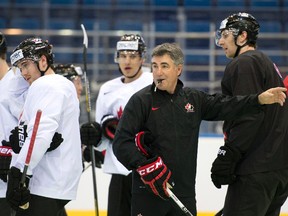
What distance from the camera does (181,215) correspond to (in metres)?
3.14

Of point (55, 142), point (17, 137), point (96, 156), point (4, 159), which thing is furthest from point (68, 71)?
point (55, 142)

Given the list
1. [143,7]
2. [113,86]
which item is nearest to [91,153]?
[113,86]

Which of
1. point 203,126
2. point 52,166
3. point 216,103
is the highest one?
point 216,103

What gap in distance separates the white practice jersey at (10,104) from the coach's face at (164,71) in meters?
0.84

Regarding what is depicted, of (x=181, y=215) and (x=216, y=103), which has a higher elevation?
(x=216, y=103)

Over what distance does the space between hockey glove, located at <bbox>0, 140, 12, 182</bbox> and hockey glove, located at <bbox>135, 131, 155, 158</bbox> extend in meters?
0.84

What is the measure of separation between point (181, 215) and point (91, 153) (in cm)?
167

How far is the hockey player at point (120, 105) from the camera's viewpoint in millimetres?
4367

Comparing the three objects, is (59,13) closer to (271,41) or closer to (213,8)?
(213,8)

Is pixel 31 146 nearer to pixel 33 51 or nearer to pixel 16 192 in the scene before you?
pixel 16 192

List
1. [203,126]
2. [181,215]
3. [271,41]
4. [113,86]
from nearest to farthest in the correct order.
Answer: [181,215], [113,86], [203,126], [271,41]

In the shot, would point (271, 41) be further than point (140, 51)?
Yes

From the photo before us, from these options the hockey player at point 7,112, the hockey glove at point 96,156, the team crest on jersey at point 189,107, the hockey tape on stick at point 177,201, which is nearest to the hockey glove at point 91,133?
the hockey glove at point 96,156

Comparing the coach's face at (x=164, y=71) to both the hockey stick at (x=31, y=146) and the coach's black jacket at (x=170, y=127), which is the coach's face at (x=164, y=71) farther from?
the hockey stick at (x=31, y=146)
